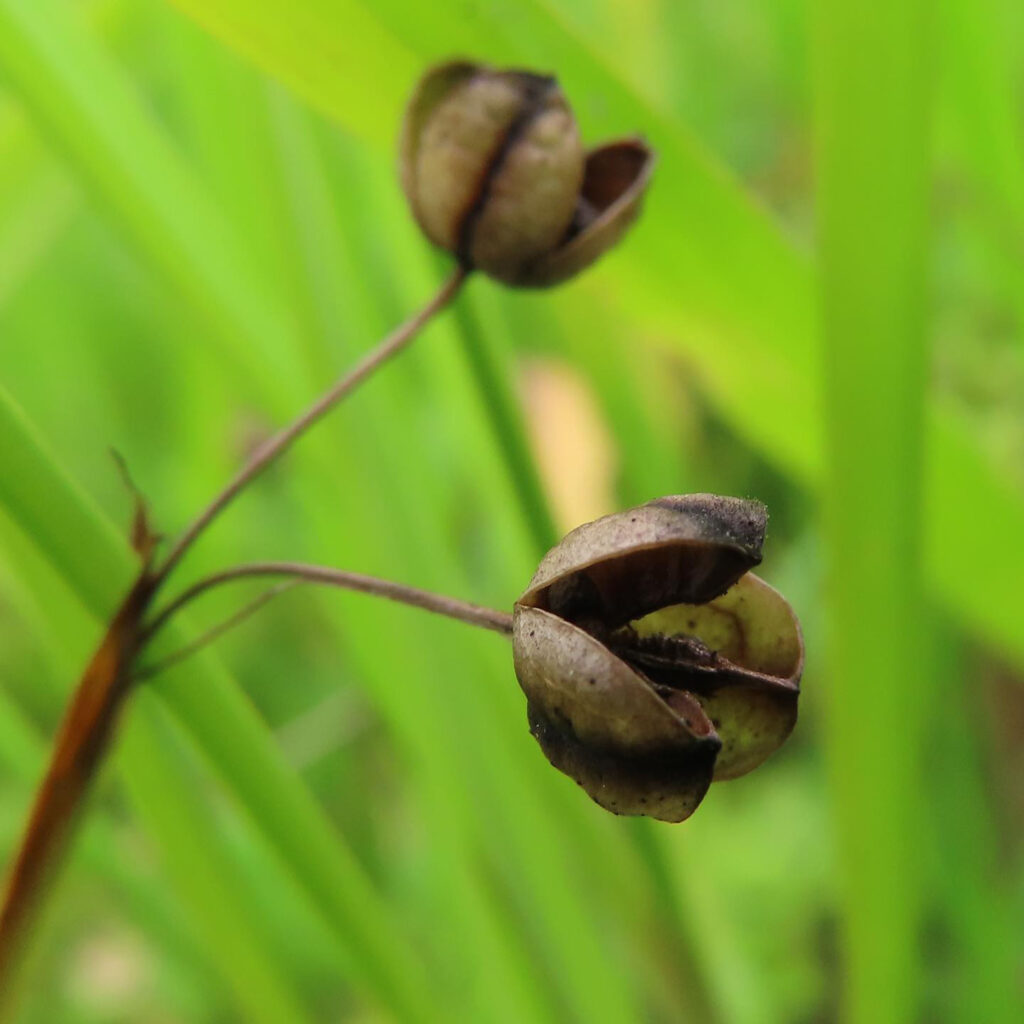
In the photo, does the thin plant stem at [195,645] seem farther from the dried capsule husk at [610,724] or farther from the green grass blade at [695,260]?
the green grass blade at [695,260]

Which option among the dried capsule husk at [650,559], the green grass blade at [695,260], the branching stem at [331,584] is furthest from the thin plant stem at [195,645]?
the green grass blade at [695,260]

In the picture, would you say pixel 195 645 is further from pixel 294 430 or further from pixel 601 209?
pixel 601 209

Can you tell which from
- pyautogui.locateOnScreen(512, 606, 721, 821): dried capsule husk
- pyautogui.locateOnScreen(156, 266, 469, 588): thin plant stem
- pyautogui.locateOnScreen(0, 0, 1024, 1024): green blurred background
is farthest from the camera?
pyautogui.locateOnScreen(0, 0, 1024, 1024): green blurred background

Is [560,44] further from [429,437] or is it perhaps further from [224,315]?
[429,437]

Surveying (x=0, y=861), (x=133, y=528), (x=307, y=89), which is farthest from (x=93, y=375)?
(x=133, y=528)

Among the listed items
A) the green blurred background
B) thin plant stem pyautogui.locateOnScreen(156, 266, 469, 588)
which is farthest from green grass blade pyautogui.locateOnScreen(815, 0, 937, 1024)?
thin plant stem pyautogui.locateOnScreen(156, 266, 469, 588)

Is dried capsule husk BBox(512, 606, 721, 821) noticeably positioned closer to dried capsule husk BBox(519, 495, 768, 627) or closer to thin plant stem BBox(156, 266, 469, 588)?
dried capsule husk BBox(519, 495, 768, 627)
